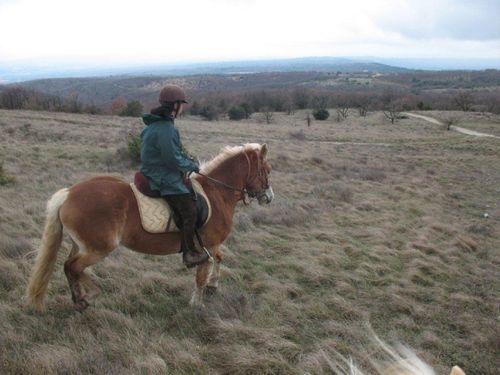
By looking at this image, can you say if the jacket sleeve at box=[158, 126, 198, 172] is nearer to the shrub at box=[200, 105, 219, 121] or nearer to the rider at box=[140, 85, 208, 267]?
the rider at box=[140, 85, 208, 267]

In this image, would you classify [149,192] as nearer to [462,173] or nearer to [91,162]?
[91,162]

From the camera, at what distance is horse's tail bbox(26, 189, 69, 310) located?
413 centimetres

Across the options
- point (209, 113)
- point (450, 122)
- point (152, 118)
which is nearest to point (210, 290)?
point (152, 118)

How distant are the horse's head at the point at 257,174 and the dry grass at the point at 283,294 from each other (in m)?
1.46

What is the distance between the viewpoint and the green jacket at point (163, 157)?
14.0ft

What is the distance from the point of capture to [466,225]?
9977mm

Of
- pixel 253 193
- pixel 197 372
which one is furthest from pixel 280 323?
pixel 253 193

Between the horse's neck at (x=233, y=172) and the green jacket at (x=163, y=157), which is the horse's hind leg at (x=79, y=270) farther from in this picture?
the horse's neck at (x=233, y=172)

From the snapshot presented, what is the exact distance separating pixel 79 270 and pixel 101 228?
1.85ft

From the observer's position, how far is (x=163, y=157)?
4.27 metres

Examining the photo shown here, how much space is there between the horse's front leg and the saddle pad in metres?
0.73

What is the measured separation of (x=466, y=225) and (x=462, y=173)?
31.5 ft

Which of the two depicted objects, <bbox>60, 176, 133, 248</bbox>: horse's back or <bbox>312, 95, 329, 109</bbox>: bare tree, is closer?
<bbox>60, 176, 133, 248</bbox>: horse's back

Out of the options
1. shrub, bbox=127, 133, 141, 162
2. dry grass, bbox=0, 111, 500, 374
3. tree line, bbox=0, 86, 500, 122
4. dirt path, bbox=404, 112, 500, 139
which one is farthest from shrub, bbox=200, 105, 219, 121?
dry grass, bbox=0, 111, 500, 374
